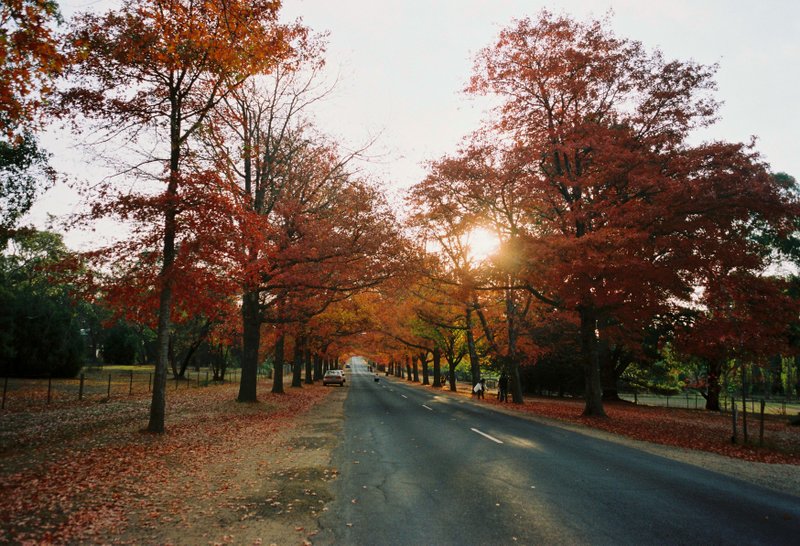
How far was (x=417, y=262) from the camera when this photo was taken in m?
21.6

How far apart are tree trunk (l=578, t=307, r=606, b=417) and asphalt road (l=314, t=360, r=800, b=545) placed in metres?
9.00

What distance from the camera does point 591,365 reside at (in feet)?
66.6

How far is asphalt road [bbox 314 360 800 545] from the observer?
5.24m

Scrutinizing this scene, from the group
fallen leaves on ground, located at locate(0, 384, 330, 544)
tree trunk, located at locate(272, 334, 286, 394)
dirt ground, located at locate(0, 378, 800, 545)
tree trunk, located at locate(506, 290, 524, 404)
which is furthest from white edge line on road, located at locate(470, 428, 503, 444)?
tree trunk, located at locate(272, 334, 286, 394)

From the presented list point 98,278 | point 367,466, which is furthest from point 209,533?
point 98,278

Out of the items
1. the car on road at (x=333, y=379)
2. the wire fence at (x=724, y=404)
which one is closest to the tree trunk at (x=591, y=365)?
the wire fence at (x=724, y=404)

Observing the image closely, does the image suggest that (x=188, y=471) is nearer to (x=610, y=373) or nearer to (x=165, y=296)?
(x=165, y=296)

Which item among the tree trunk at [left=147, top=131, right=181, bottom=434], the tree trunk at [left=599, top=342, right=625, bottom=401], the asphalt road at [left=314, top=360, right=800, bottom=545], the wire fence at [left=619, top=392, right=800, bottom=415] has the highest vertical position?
the tree trunk at [left=147, top=131, right=181, bottom=434]

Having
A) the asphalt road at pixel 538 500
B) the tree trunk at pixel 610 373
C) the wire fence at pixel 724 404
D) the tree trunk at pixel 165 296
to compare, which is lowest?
the wire fence at pixel 724 404

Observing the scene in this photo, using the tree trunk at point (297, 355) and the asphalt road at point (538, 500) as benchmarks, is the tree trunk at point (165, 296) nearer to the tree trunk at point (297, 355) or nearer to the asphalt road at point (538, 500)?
the asphalt road at point (538, 500)

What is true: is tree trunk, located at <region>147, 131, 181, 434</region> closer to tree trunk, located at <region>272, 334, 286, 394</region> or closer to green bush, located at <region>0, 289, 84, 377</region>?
tree trunk, located at <region>272, 334, 286, 394</region>

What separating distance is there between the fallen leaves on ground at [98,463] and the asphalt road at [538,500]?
8.65 ft

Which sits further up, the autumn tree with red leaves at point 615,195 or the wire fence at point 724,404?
the autumn tree with red leaves at point 615,195

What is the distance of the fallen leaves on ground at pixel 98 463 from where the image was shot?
18.6 ft
